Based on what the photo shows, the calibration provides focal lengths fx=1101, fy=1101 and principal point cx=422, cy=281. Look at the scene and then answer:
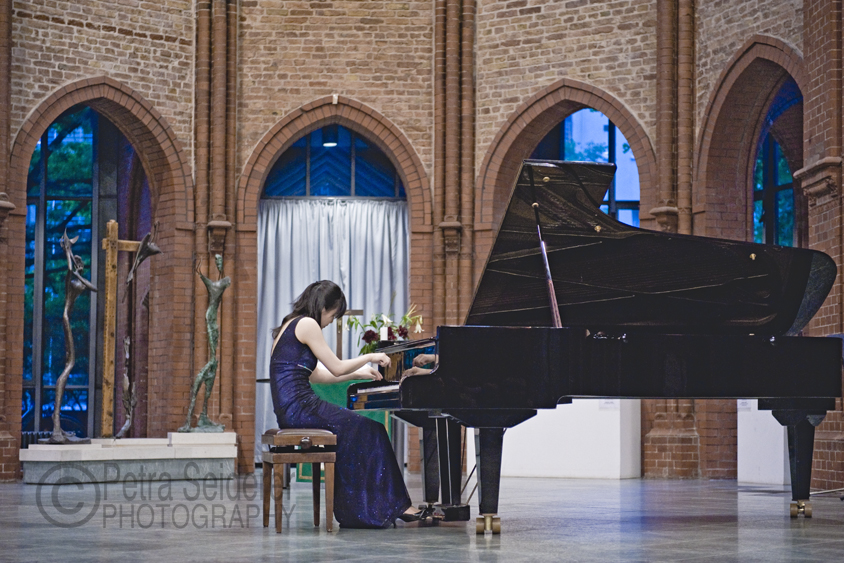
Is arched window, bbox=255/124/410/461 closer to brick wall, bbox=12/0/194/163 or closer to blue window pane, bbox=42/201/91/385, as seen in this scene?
brick wall, bbox=12/0/194/163

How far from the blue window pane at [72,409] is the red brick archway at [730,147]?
27.9 feet

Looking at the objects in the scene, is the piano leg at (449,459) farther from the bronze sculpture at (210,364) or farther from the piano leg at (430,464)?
the bronze sculpture at (210,364)

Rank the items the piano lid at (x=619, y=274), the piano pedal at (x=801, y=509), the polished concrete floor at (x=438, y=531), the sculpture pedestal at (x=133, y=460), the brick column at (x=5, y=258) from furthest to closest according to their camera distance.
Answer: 1. the brick column at (x=5, y=258)
2. the sculpture pedestal at (x=133, y=460)
3. the piano pedal at (x=801, y=509)
4. the piano lid at (x=619, y=274)
5. the polished concrete floor at (x=438, y=531)

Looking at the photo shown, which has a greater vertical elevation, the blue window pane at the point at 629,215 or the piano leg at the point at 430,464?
the blue window pane at the point at 629,215

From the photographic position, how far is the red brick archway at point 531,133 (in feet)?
A: 40.6

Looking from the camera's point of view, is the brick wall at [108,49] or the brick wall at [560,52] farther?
the brick wall at [560,52]

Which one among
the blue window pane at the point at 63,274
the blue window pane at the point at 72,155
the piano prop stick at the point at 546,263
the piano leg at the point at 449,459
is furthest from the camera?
the blue window pane at the point at 72,155

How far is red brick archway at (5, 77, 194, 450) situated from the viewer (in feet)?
40.5

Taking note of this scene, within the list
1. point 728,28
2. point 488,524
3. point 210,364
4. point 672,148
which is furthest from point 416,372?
point 728,28

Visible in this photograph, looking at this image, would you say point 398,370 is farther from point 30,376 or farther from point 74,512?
point 30,376

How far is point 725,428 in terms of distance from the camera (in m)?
11.7

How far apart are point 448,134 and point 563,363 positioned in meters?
7.67

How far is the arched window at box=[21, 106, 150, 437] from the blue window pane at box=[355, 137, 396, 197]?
304 cm

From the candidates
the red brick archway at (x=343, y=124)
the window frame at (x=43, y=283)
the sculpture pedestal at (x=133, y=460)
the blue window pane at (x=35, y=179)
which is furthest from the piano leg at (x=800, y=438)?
the blue window pane at (x=35, y=179)
